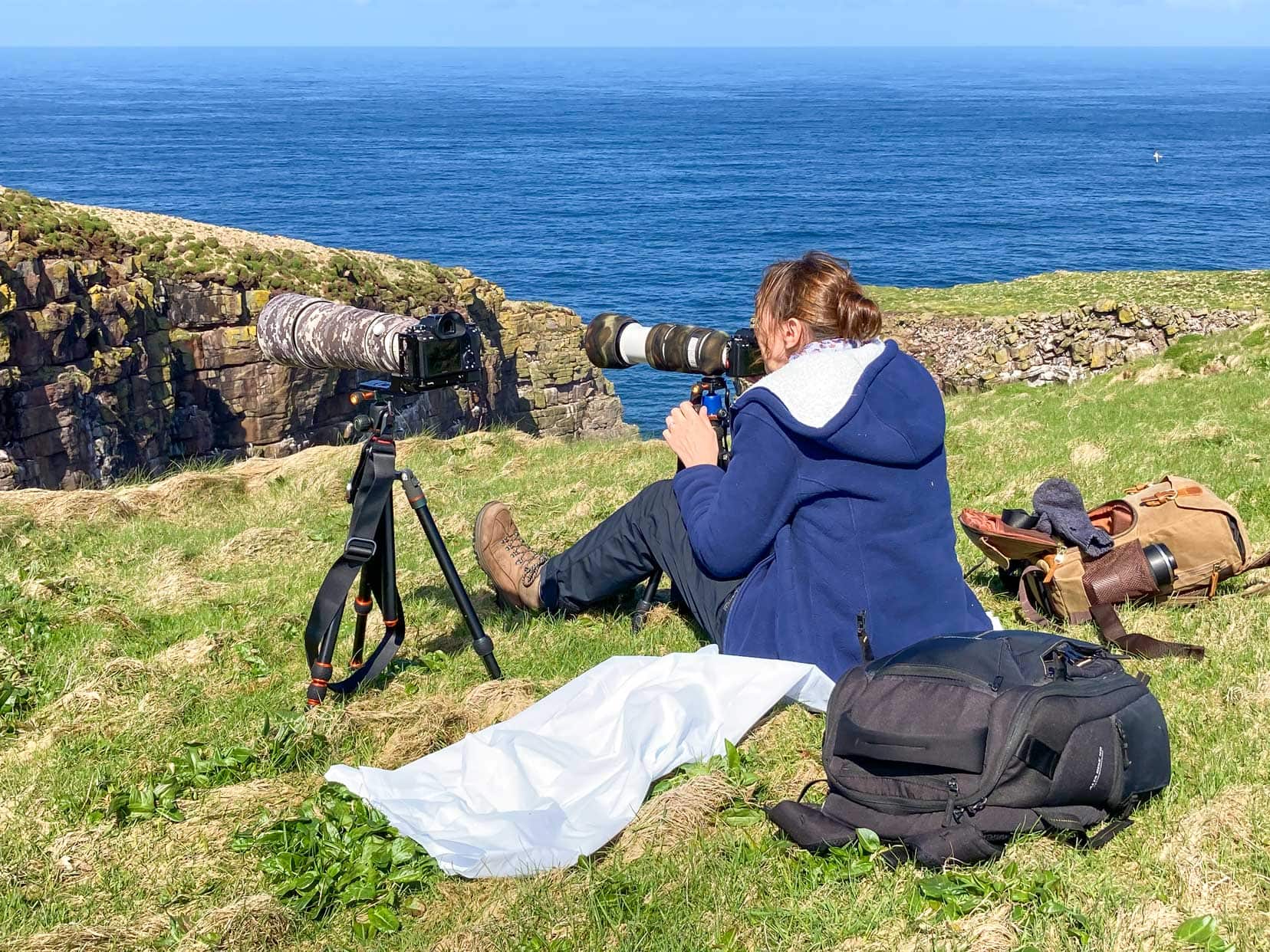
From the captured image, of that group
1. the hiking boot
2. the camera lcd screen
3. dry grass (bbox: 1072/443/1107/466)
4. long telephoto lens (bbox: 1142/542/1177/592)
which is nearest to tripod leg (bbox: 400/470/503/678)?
the camera lcd screen

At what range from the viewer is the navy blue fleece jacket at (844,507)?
4516 millimetres

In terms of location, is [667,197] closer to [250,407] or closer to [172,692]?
[250,407]

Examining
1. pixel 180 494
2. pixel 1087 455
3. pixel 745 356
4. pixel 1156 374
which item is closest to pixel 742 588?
pixel 745 356

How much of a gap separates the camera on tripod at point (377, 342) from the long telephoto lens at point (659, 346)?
626 millimetres

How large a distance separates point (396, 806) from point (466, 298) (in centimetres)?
2985

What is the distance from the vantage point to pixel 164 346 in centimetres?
2489

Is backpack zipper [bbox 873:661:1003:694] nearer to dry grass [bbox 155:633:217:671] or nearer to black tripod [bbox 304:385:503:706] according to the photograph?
black tripod [bbox 304:385:503:706]

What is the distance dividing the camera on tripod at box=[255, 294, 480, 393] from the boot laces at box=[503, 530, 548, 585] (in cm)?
124

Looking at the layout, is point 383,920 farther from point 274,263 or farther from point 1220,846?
point 274,263

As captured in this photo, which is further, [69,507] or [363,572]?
[69,507]

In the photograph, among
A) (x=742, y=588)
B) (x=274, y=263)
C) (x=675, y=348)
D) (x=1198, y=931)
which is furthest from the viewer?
(x=274, y=263)

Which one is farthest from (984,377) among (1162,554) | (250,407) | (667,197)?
(667,197)

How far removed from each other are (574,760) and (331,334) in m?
2.43

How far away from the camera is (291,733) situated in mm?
4969
